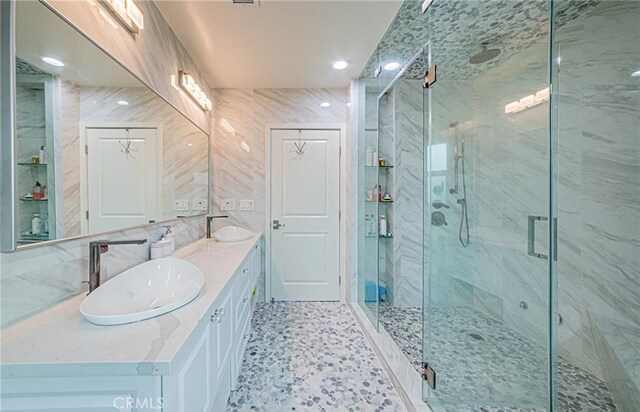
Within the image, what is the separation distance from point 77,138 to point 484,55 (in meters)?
2.82

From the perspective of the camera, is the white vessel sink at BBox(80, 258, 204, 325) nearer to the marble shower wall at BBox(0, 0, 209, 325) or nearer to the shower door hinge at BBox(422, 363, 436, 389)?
the marble shower wall at BBox(0, 0, 209, 325)

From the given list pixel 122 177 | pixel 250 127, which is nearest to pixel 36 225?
pixel 122 177

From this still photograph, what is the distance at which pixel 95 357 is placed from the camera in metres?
0.69

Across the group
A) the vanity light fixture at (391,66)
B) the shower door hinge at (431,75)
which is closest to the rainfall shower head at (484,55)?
the vanity light fixture at (391,66)

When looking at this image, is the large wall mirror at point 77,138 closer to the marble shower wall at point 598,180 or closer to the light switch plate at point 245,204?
the light switch plate at point 245,204

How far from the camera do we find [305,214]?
10.4 feet

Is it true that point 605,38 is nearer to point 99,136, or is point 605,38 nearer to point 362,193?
point 362,193

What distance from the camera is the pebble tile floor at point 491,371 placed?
1.61 meters

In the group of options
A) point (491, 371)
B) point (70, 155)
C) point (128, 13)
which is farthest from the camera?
point (491, 371)

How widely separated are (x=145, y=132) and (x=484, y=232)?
2656 mm

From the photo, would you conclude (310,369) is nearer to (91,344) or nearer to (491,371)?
(491,371)

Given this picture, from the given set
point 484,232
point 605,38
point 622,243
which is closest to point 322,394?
point 484,232

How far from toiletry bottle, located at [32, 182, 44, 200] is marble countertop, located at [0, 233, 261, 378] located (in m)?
0.41

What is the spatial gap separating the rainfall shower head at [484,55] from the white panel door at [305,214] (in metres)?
1.47
